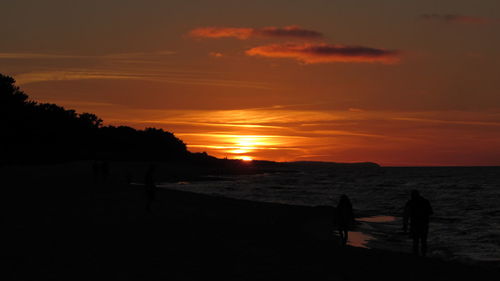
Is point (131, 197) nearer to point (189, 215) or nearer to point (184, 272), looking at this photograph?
point (189, 215)

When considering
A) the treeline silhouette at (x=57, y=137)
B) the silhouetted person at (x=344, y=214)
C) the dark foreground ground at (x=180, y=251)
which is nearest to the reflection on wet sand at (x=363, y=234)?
the dark foreground ground at (x=180, y=251)

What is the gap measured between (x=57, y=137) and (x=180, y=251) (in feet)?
334

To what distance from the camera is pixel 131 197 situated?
4075 centimetres

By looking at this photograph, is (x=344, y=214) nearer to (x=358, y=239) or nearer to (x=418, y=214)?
(x=418, y=214)

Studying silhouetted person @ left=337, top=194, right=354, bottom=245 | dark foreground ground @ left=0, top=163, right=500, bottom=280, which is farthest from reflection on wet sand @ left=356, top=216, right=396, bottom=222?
silhouetted person @ left=337, top=194, right=354, bottom=245

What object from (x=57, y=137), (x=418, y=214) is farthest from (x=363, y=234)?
(x=57, y=137)

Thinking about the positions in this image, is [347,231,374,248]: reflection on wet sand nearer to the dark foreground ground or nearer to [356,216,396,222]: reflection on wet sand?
the dark foreground ground

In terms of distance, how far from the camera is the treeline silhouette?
89.8 metres

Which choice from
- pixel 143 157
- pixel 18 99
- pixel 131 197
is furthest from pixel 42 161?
pixel 131 197

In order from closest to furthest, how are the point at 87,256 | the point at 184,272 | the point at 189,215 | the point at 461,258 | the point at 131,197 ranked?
the point at 184,272 < the point at 87,256 < the point at 461,258 < the point at 189,215 < the point at 131,197

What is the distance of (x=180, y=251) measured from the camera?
1828 cm

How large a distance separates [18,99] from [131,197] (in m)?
59.0

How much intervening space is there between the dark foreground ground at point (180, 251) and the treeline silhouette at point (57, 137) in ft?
207

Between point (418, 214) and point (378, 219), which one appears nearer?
point (418, 214)
